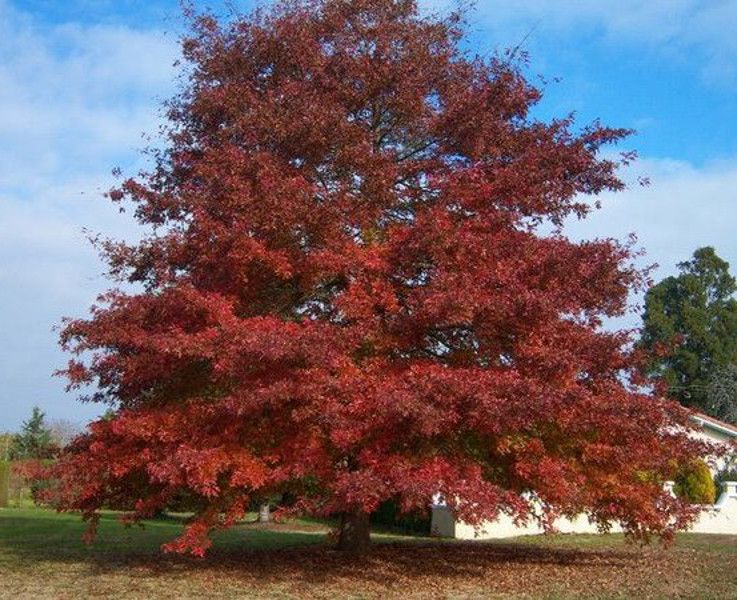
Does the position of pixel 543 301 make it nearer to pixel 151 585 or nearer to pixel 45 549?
pixel 151 585

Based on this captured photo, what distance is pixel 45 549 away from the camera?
1800cm

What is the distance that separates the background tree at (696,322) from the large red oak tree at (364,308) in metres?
34.6

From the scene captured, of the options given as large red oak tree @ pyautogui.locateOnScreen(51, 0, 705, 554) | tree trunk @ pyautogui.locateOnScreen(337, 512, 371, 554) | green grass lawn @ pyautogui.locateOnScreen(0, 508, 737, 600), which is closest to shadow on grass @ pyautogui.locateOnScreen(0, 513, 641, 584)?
green grass lawn @ pyautogui.locateOnScreen(0, 508, 737, 600)

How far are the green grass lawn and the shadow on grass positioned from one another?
2 centimetres

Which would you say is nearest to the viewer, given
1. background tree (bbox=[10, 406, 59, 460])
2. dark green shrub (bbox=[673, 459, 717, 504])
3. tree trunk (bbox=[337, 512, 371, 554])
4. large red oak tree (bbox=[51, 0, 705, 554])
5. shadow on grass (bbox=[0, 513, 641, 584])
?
large red oak tree (bbox=[51, 0, 705, 554])

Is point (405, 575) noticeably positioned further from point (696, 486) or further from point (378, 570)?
point (696, 486)

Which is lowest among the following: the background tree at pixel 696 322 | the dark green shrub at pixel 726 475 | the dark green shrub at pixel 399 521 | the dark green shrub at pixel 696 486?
the dark green shrub at pixel 399 521

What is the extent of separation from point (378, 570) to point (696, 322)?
36.7 meters

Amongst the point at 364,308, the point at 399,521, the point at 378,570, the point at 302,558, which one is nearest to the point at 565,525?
the point at 399,521

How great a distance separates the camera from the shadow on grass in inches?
548

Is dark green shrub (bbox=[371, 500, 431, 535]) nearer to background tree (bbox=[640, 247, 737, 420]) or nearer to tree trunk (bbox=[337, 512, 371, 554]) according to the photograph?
tree trunk (bbox=[337, 512, 371, 554])

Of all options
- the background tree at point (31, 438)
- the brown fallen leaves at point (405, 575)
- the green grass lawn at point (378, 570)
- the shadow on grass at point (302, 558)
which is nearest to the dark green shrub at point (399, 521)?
the shadow on grass at point (302, 558)

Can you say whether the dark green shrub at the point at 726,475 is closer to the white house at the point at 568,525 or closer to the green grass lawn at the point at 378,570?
the white house at the point at 568,525

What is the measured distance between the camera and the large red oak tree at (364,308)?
11258 mm
